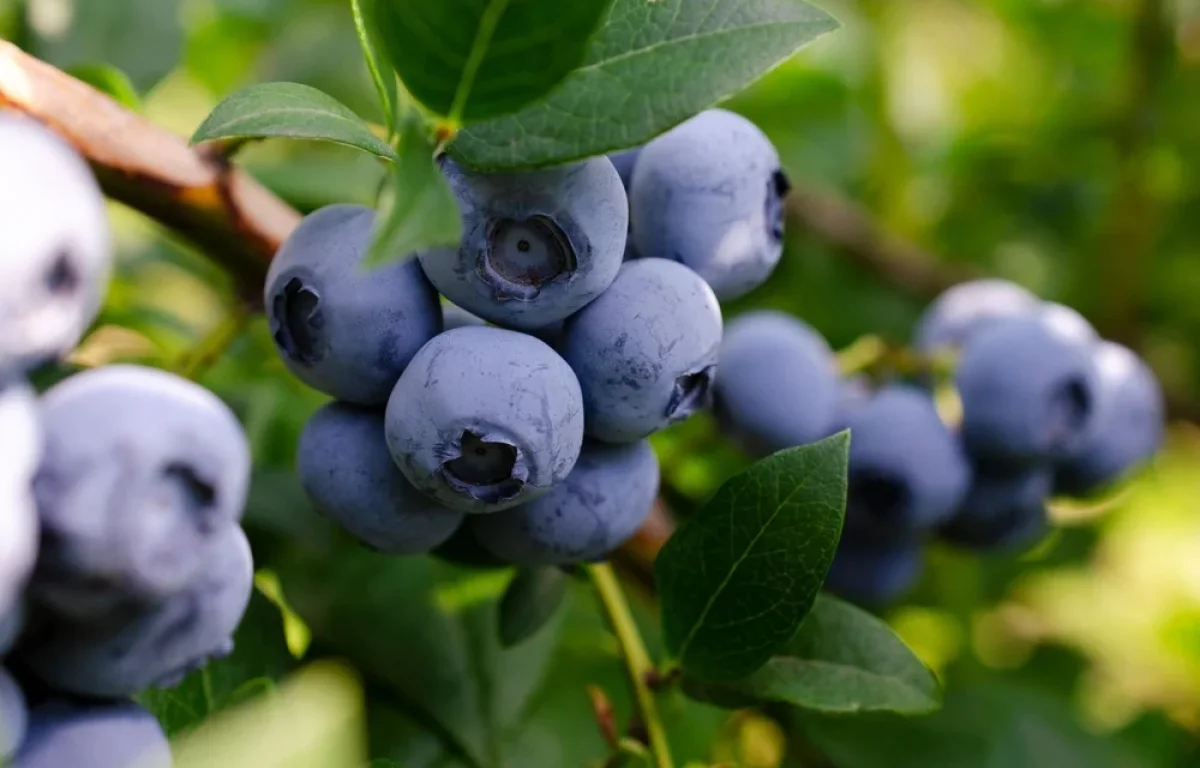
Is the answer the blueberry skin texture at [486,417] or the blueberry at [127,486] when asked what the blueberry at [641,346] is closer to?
the blueberry skin texture at [486,417]

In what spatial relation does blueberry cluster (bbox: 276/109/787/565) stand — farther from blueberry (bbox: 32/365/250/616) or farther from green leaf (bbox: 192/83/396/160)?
blueberry (bbox: 32/365/250/616)

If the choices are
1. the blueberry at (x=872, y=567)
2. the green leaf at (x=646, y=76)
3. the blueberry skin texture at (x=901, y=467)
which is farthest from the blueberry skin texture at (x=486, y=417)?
the blueberry at (x=872, y=567)

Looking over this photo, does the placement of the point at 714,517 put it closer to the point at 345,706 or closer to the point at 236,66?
the point at 345,706

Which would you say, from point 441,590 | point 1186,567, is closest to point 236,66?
point 441,590

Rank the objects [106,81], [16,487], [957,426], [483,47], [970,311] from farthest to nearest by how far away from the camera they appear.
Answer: [970,311] < [957,426] < [106,81] < [483,47] < [16,487]

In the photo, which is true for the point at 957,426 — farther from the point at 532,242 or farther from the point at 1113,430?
the point at 532,242

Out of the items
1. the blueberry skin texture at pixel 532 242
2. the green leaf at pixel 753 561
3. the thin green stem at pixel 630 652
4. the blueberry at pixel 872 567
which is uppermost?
the blueberry skin texture at pixel 532 242

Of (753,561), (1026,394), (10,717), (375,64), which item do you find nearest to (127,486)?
(10,717)
